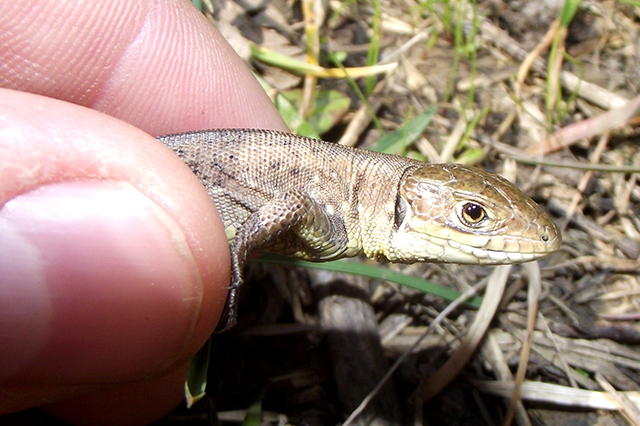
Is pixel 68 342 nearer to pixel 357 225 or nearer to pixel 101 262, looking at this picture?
pixel 101 262

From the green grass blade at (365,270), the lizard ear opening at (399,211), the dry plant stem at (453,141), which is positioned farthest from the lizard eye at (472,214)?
the dry plant stem at (453,141)

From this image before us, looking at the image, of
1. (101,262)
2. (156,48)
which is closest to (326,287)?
(101,262)

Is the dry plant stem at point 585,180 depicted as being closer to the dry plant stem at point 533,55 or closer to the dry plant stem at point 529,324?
the dry plant stem at point 529,324

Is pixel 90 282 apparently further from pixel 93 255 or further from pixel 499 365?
pixel 499 365

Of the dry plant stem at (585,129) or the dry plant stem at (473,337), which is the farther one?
the dry plant stem at (585,129)

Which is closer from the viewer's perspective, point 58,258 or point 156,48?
point 58,258

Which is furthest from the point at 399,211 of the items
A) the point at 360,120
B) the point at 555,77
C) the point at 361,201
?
the point at 555,77
